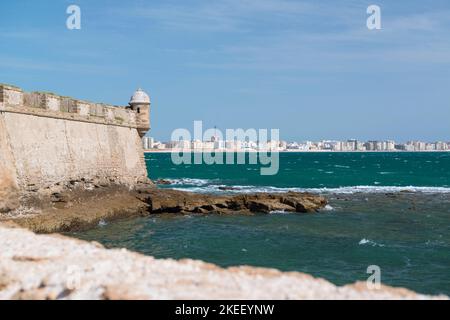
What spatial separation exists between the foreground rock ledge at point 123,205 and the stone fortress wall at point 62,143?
62 centimetres

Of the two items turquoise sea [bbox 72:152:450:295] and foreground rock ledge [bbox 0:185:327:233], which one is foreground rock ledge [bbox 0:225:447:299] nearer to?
turquoise sea [bbox 72:152:450:295]

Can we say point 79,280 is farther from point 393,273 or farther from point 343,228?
point 343,228

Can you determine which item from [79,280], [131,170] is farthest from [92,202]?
[79,280]

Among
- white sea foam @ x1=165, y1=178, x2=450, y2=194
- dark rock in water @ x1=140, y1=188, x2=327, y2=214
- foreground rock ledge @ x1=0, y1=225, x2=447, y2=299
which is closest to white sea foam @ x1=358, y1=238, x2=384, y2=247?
dark rock in water @ x1=140, y1=188, x2=327, y2=214

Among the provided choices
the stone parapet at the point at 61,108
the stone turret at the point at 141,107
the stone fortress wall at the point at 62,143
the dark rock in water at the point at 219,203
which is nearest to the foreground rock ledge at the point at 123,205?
the dark rock in water at the point at 219,203

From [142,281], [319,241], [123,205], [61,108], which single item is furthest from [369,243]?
[61,108]

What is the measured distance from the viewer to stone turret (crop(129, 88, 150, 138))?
31219 millimetres

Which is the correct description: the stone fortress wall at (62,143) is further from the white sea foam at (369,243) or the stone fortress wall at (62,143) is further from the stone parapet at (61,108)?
the white sea foam at (369,243)

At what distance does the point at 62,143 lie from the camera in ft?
73.9

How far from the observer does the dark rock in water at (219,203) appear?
27.2 m

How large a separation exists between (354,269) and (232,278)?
381 inches

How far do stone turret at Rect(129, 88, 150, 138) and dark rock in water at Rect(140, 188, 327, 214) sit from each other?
4731 millimetres

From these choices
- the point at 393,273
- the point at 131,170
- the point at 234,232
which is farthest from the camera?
the point at 131,170

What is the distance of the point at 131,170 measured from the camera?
2994 centimetres
